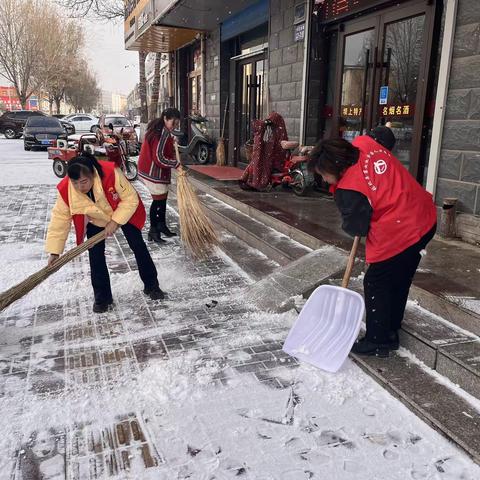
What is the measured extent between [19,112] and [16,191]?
20185mm

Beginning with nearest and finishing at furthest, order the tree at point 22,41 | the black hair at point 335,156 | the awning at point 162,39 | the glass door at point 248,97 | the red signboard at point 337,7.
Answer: the black hair at point 335,156, the red signboard at point 337,7, the glass door at point 248,97, the awning at point 162,39, the tree at point 22,41

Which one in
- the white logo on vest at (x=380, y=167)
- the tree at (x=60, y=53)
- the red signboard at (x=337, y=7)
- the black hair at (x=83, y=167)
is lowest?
the black hair at (x=83, y=167)

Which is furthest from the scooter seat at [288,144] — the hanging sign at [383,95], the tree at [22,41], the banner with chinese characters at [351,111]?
the tree at [22,41]

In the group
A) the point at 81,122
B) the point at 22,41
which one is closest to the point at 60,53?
the point at 22,41

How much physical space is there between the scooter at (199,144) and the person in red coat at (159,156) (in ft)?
19.9

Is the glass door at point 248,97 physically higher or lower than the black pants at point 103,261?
higher

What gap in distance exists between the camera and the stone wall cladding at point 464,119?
4.01 meters

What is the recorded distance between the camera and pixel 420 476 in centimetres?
191

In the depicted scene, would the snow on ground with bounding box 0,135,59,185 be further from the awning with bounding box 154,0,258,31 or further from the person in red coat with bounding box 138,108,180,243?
the person in red coat with bounding box 138,108,180,243

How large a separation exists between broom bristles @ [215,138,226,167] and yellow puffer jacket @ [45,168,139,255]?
294 inches

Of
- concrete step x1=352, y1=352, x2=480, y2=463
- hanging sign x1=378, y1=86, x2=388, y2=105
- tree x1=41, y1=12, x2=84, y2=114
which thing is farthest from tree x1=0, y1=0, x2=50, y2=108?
concrete step x1=352, y1=352, x2=480, y2=463

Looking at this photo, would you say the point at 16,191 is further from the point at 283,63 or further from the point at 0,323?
the point at 0,323

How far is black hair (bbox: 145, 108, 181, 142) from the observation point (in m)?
5.05

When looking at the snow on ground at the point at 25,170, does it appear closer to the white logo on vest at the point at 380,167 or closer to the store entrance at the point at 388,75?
the store entrance at the point at 388,75
